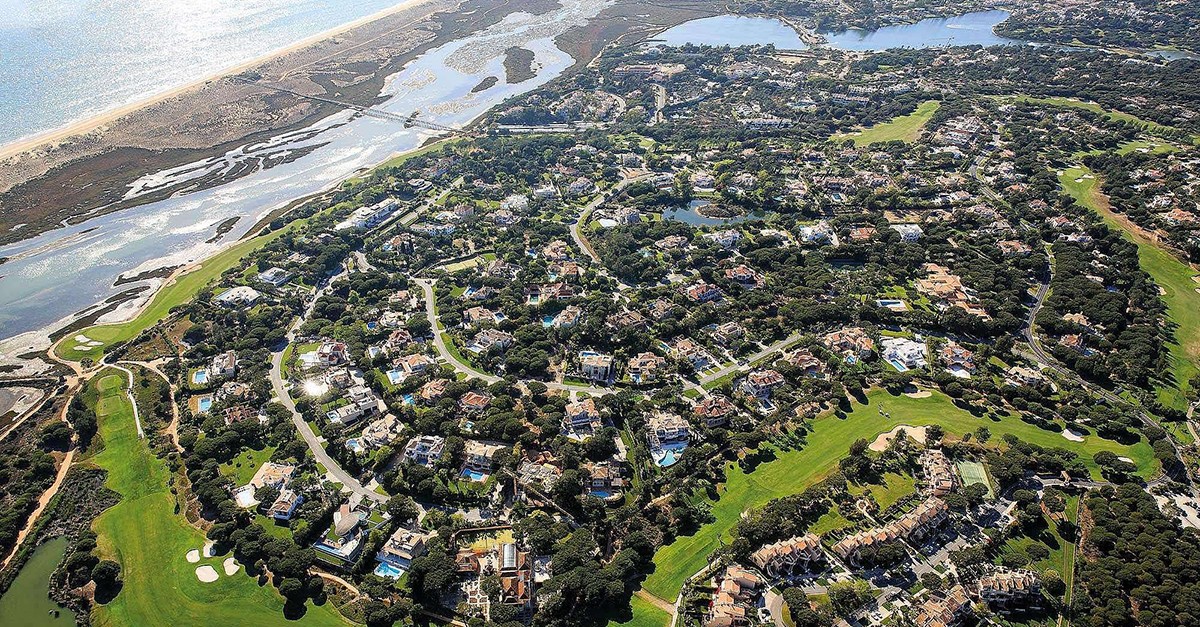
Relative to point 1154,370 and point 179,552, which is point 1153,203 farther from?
point 179,552

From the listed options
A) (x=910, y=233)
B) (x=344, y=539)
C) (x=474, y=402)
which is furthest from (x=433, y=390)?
(x=910, y=233)

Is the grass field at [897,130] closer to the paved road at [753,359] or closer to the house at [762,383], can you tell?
the paved road at [753,359]

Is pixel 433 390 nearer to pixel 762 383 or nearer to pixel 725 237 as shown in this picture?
pixel 762 383

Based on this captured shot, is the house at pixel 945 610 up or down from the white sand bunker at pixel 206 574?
down

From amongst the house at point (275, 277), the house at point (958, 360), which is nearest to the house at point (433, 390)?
the house at point (275, 277)

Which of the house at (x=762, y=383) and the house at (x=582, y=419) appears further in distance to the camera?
the house at (x=762, y=383)

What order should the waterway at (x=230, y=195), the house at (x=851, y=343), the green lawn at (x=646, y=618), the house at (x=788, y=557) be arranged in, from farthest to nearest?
the waterway at (x=230, y=195) < the house at (x=851, y=343) < the house at (x=788, y=557) < the green lawn at (x=646, y=618)
